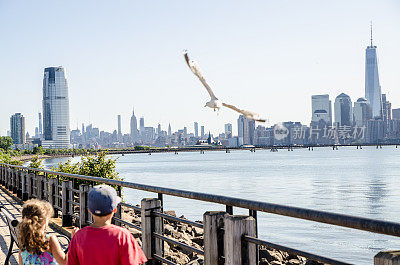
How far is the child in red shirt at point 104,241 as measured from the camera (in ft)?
9.62

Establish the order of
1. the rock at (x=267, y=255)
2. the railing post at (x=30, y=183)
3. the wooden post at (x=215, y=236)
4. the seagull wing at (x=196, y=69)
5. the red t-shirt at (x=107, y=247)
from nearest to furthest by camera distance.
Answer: the red t-shirt at (x=107, y=247)
the wooden post at (x=215, y=236)
the seagull wing at (x=196, y=69)
the railing post at (x=30, y=183)
the rock at (x=267, y=255)

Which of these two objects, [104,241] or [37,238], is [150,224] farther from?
[104,241]

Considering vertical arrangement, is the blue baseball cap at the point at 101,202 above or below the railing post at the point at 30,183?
above

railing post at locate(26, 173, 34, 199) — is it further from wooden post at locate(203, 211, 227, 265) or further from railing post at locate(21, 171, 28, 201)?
wooden post at locate(203, 211, 227, 265)

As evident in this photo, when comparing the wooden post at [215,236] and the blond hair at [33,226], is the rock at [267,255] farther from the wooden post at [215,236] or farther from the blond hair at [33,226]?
the blond hair at [33,226]

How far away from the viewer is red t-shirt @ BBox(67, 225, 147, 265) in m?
2.93

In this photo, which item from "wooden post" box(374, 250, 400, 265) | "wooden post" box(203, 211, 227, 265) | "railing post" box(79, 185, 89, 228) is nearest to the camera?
"wooden post" box(374, 250, 400, 265)

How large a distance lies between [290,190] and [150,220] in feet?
143

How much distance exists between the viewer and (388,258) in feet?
7.04

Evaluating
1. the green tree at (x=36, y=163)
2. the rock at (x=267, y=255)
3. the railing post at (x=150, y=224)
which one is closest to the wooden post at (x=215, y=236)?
the railing post at (x=150, y=224)

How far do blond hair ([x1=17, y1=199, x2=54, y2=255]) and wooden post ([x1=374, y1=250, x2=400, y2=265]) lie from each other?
7.94 ft

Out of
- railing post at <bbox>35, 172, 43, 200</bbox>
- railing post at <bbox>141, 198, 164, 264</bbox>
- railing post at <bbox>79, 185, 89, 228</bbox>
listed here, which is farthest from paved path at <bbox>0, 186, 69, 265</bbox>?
railing post at <bbox>141, 198, 164, 264</bbox>

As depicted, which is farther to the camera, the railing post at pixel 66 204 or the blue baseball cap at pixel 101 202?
the railing post at pixel 66 204

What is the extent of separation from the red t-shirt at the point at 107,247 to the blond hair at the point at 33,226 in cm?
64
